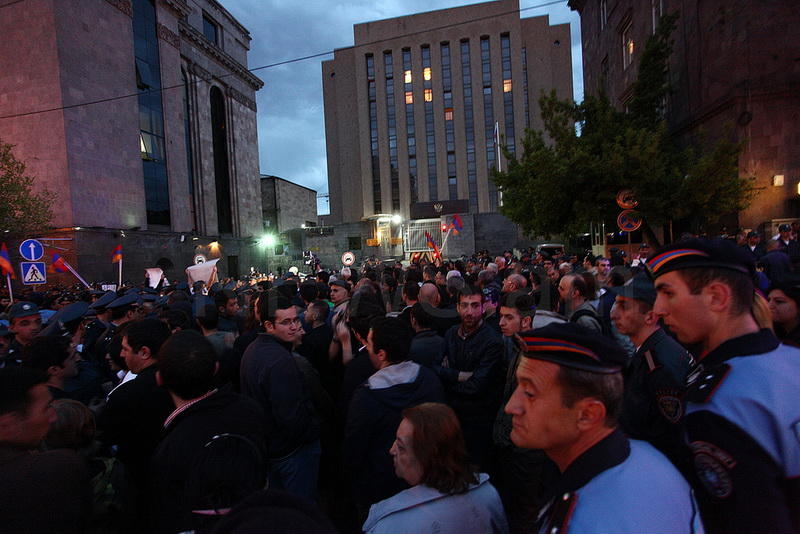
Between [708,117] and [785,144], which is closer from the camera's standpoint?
[785,144]

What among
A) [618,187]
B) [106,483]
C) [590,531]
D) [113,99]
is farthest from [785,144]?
[113,99]

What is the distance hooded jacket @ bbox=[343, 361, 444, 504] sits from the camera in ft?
8.33

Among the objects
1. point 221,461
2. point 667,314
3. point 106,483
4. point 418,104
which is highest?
point 418,104

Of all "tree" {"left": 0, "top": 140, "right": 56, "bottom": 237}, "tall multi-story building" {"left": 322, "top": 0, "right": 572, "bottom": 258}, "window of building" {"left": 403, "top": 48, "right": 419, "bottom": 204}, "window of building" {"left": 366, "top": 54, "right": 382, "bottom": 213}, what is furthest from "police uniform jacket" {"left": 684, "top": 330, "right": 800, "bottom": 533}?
"window of building" {"left": 366, "top": 54, "right": 382, "bottom": 213}

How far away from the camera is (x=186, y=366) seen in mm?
2053

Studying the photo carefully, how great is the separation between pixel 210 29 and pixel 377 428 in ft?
129

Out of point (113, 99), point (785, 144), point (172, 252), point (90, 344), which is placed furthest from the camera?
point (172, 252)

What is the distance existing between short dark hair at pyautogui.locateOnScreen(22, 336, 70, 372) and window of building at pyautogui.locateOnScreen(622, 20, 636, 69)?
24.5 meters

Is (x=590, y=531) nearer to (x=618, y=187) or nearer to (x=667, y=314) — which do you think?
(x=667, y=314)

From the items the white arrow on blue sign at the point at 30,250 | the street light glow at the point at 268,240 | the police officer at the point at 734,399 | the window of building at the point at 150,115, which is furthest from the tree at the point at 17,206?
the police officer at the point at 734,399

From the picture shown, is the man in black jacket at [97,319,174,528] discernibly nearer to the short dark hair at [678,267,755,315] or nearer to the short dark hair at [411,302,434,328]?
the short dark hair at [411,302,434,328]

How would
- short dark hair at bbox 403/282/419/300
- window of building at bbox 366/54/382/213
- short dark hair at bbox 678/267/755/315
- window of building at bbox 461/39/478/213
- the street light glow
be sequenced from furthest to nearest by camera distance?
window of building at bbox 366/54/382/213, window of building at bbox 461/39/478/213, the street light glow, short dark hair at bbox 403/282/419/300, short dark hair at bbox 678/267/755/315

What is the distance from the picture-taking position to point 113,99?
19750 millimetres

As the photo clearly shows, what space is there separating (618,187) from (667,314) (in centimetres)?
1362
